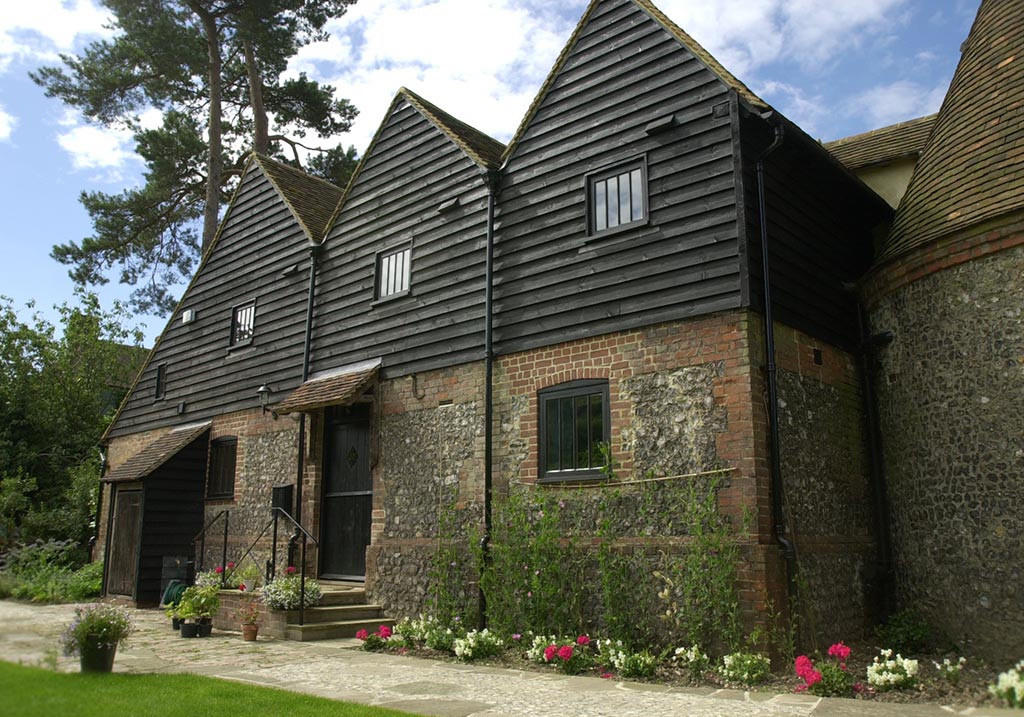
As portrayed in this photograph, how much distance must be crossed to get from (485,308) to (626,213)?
98.5 inches

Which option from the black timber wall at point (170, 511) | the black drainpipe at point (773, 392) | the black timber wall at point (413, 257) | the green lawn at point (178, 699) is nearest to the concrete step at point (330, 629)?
the green lawn at point (178, 699)

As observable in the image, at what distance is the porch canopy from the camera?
477 inches

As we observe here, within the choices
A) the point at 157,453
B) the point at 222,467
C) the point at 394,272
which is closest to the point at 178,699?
the point at 394,272

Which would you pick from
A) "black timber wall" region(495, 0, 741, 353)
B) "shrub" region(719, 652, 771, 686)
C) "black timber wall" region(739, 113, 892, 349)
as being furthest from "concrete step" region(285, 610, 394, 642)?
"black timber wall" region(739, 113, 892, 349)

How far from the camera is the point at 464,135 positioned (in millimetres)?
13391

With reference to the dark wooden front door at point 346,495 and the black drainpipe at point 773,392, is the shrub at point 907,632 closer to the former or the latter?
the black drainpipe at point 773,392

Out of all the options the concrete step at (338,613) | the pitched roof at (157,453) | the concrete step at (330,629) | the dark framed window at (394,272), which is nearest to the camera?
the concrete step at (330,629)

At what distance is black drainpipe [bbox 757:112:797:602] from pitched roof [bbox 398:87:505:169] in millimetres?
4135

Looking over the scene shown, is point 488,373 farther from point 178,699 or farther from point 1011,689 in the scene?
point 1011,689

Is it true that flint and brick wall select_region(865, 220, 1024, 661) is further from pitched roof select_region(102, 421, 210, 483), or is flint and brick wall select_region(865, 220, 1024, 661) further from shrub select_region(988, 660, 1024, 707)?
pitched roof select_region(102, 421, 210, 483)

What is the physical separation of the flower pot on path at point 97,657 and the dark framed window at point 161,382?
12.4 metres

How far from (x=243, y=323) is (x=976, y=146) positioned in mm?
13233

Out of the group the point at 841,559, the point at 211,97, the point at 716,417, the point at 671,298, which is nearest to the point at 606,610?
the point at 716,417

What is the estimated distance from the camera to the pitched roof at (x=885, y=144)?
1332 centimetres
